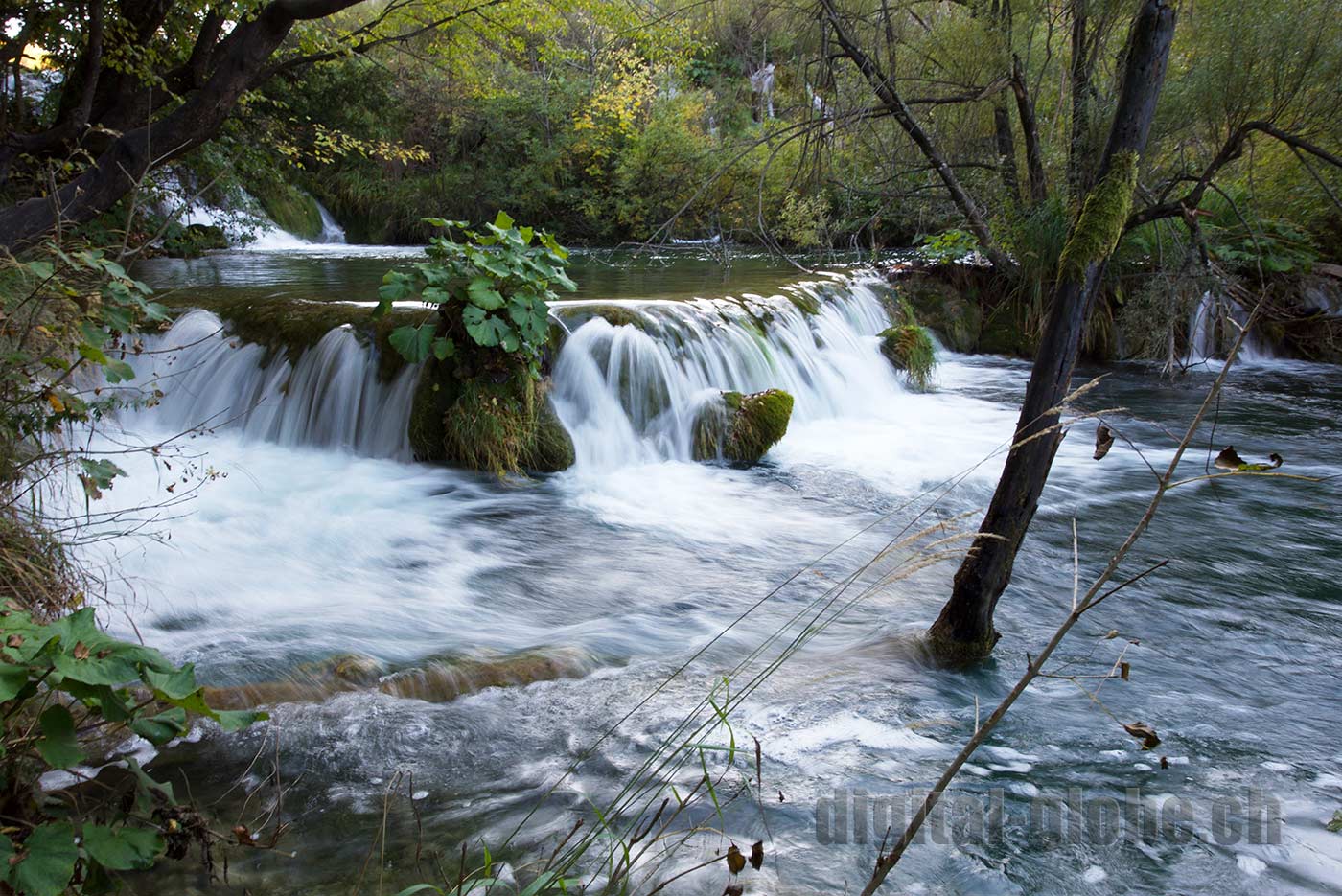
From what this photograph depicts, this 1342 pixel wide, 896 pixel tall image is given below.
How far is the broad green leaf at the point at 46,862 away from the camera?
5.29 ft

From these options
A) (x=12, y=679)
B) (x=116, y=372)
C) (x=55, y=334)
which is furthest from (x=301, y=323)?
(x=12, y=679)

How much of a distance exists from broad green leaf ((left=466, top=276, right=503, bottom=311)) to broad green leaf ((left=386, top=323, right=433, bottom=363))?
1.61 ft

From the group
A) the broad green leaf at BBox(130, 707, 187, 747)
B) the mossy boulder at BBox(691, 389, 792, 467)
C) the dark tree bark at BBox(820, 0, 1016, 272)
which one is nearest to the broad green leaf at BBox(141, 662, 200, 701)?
the broad green leaf at BBox(130, 707, 187, 747)

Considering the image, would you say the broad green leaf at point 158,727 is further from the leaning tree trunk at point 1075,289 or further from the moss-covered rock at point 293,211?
the moss-covered rock at point 293,211

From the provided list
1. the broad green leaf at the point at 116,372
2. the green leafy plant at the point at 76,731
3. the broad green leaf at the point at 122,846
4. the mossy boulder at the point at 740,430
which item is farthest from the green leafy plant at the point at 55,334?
the mossy boulder at the point at 740,430

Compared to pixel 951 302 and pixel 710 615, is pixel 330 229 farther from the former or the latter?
pixel 710 615

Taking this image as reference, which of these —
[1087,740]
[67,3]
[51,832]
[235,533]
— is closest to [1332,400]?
[1087,740]

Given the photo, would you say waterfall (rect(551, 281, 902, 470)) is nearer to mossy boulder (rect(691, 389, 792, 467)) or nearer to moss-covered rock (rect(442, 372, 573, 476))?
mossy boulder (rect(691, 389, 792, 467))

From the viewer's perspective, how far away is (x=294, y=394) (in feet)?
23.6

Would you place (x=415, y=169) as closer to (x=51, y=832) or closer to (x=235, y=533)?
(x=235, y=533)

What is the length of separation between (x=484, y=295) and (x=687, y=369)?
235cm

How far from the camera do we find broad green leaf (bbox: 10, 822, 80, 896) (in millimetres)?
1612

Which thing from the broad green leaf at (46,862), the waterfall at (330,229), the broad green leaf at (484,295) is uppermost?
the waterfall at (330,229)

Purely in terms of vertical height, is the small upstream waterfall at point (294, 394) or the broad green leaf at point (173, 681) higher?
the small upstream waterfall at point (294, 394)
